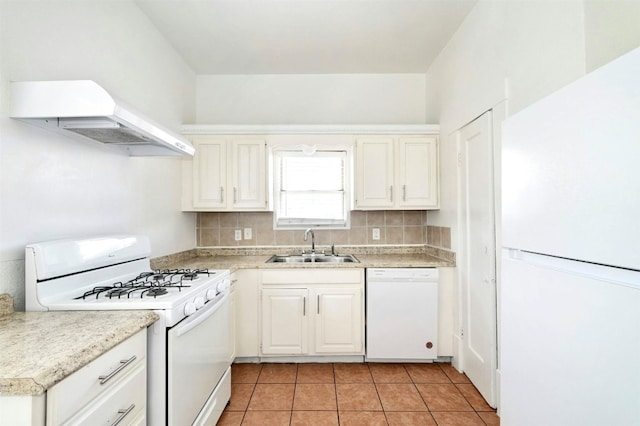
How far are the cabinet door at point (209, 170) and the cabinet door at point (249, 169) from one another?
0.36 ft

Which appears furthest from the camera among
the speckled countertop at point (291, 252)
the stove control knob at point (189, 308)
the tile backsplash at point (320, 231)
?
the tile backsplash at point (320, 231)

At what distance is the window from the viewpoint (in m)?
3.14

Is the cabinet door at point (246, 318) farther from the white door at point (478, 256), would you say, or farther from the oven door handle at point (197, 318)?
the white door at point (478, 256)

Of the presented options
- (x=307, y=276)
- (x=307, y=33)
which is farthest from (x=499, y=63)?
(x=307, y=276)

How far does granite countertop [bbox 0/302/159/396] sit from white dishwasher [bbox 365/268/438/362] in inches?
72.9

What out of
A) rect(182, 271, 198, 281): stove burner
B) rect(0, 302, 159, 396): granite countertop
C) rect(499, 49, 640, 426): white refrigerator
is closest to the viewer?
rect(499, 49, 640, 426): white refrigerator

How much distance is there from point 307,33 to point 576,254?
251 centimetres

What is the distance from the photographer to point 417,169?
301cm

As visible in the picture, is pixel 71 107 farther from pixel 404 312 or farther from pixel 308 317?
pixel 404 312

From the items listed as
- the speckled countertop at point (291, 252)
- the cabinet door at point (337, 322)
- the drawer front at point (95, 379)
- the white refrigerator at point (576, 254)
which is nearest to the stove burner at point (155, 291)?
the drawer front at point (95, 379)

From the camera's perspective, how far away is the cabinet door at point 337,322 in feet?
8.78

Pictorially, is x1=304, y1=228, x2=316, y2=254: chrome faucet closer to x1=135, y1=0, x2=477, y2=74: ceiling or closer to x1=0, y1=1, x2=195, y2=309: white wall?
x1=0, y1=1, x2=195, y2=309: white wall

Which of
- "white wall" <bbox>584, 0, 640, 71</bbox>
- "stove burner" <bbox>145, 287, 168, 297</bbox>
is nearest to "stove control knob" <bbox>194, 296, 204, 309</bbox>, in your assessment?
"stove burner" <bbox>145, 287, 168, 297</bbox>

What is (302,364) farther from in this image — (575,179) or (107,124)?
(575,179)
